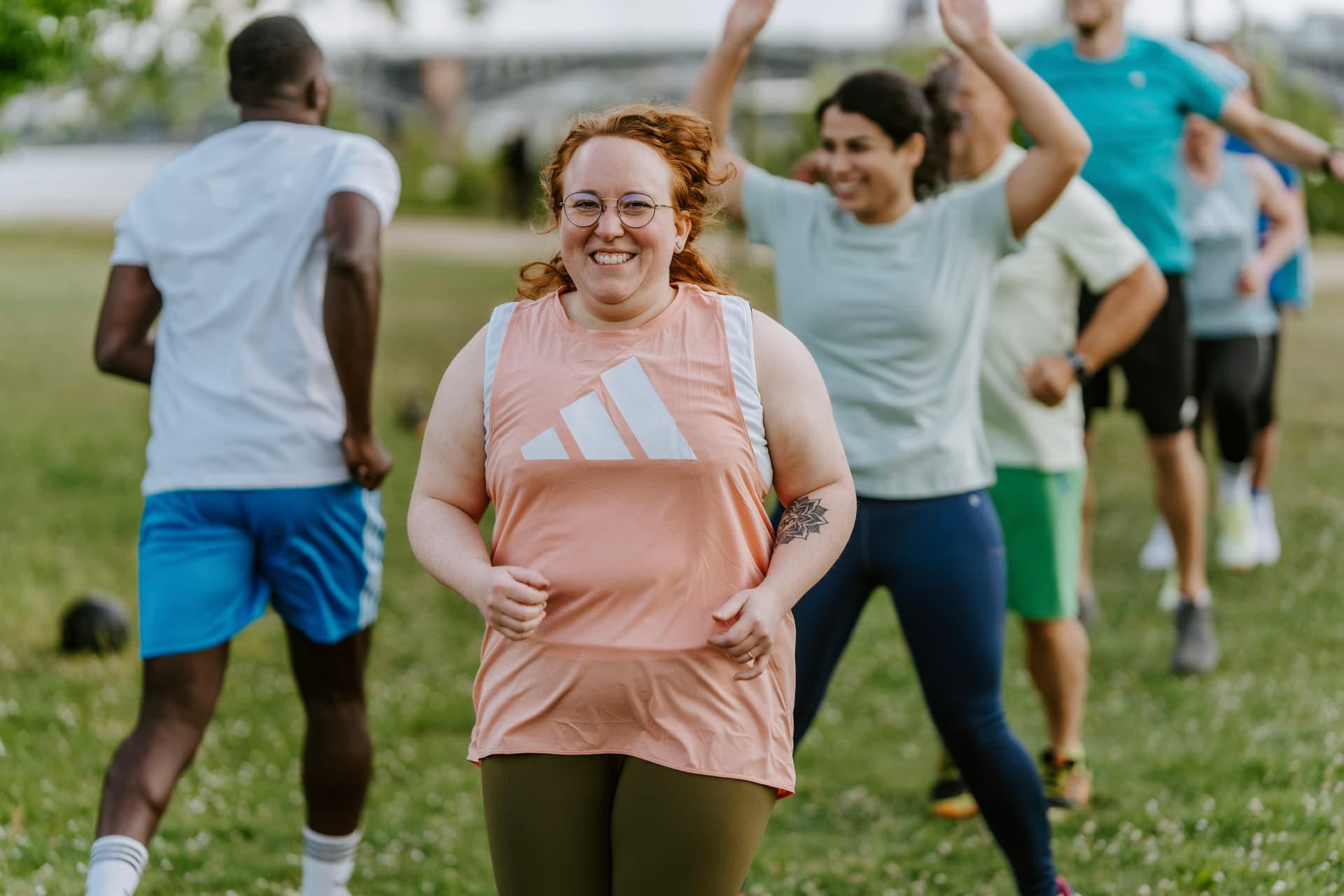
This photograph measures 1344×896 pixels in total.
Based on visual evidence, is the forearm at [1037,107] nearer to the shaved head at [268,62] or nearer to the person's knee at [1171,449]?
the shaved head at [268,62]

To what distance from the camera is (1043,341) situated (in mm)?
4914

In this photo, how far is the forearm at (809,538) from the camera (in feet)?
9.14

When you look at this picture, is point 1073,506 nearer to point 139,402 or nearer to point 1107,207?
point 1107,207

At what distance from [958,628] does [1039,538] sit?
1.09 m

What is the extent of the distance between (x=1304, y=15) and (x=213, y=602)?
4069 cm

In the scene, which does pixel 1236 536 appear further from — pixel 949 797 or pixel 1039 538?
pixel 1039 538

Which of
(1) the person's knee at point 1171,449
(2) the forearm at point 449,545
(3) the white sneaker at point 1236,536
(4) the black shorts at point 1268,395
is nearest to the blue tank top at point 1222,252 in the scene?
(4) the black shorts at point 1268,395

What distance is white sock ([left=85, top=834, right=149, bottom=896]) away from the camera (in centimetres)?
351

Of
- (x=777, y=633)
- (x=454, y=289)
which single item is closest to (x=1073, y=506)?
(x=777, y=633)

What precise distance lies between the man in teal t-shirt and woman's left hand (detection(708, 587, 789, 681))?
368 cm

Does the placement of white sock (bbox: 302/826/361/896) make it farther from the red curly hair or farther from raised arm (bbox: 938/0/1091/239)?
raised arm (bbox: 938/0/1091/239)

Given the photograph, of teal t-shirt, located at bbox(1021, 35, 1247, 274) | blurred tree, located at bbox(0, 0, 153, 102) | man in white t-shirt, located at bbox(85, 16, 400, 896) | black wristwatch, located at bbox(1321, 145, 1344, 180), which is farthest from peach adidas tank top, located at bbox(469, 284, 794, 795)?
blurred tree, located at bbox(0, 0, 153, 102)

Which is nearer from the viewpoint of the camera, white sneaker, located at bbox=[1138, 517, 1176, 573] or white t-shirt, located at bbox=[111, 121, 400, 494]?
white t-shirt, located at bbox=[111, 121, 400, 494]

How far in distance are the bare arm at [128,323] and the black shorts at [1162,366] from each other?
12.8 ft
